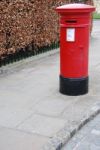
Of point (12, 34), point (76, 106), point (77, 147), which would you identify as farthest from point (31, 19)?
point (77, 147)

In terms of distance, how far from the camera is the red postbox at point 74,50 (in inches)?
267

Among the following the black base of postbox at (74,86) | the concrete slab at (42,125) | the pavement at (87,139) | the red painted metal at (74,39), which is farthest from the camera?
the black base of postbox at (74,86)

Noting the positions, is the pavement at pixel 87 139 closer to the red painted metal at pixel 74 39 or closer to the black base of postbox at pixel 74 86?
the black base of postbox at pixel 74 86

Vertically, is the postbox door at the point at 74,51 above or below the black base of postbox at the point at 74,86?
above

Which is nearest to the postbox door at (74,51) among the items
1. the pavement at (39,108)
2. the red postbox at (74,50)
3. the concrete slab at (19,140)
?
A: the red postbox at (74,50)

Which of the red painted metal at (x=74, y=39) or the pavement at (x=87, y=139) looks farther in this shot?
the red painted metal at (x=74, y=39)

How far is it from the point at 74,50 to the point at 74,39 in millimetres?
186

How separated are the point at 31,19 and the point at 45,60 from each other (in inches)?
43.3

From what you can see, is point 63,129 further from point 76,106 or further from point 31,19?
point 31,19

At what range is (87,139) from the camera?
534cm

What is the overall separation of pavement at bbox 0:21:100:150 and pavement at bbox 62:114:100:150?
7cm

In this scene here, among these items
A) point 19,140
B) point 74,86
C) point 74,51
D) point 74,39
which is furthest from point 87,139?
point 74,39

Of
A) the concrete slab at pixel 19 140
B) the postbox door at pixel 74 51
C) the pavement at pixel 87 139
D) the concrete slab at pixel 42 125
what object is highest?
the postbox door at pixel 74 51

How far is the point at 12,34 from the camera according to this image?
9.29 meters
